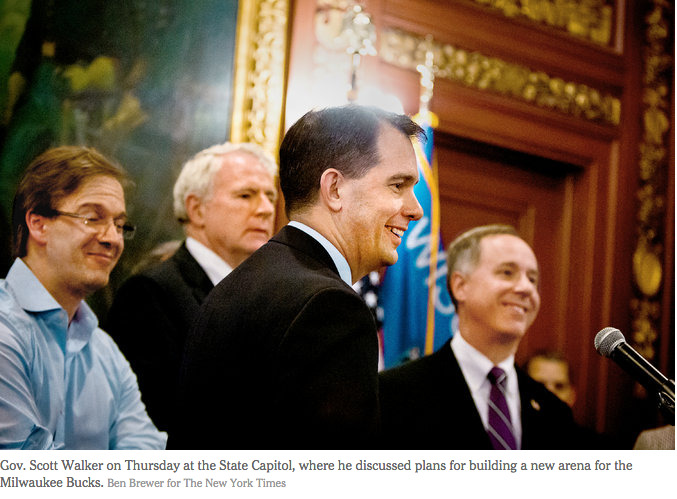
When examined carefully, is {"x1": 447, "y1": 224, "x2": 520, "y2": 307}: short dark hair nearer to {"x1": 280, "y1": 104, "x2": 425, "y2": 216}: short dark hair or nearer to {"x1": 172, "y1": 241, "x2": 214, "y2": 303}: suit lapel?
{"x1": 172, "y1": 241, "x2": 214, "y2": 303}: suit lapel

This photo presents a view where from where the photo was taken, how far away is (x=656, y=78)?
162 inches

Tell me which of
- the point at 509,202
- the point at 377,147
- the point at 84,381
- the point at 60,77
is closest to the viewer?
the point at 377,147

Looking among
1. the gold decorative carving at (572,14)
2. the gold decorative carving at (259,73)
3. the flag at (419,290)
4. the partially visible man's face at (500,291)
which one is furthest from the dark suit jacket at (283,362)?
the gold decorative carving at (572,14)

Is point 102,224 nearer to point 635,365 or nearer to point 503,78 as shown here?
point 635,365

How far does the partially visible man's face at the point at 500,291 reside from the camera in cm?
261

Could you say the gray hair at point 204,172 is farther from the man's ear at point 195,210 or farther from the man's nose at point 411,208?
the man's nose at point 411,208

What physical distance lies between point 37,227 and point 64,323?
0.96 ft

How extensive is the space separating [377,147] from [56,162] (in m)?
1.20

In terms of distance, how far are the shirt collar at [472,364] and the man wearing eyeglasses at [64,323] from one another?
957 millimetres

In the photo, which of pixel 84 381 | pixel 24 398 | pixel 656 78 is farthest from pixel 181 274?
pixel 656 78

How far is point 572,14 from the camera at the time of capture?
3.96 meters

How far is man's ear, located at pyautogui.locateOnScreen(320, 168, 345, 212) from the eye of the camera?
5.11ft

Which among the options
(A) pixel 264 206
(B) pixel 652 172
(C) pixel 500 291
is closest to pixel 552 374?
(C) pixel 500 291
